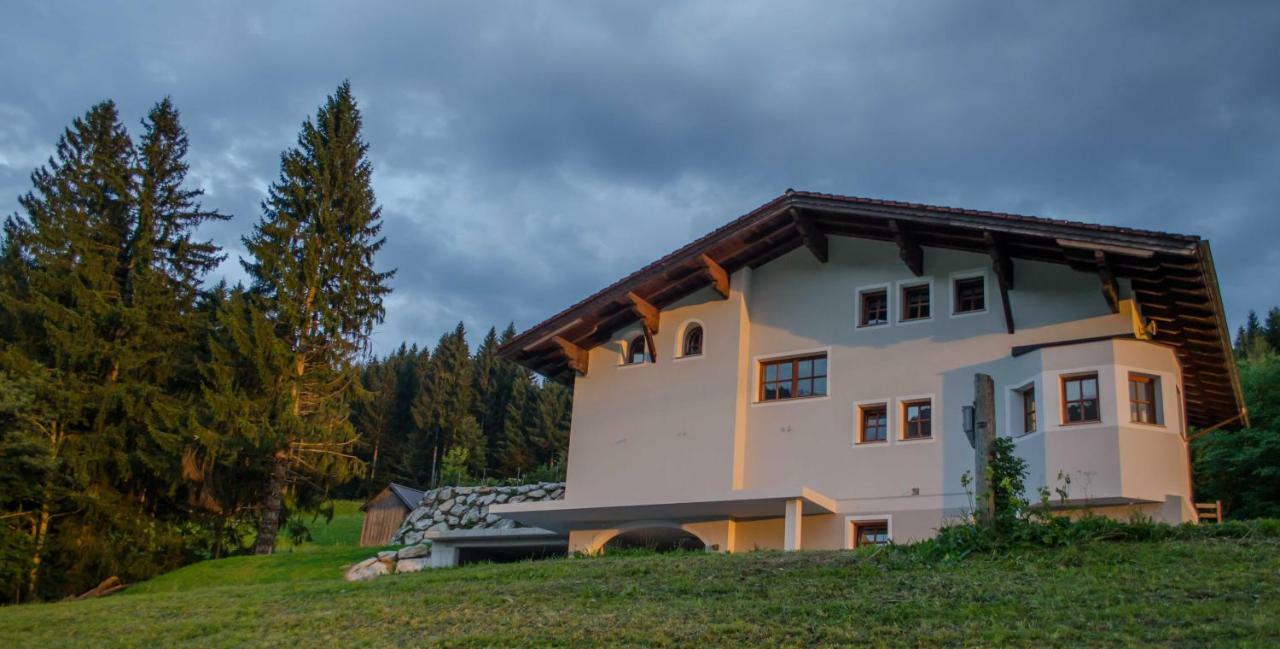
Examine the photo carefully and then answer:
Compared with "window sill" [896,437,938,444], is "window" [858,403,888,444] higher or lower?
higher

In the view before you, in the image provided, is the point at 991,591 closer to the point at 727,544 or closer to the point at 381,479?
the point at 727,544

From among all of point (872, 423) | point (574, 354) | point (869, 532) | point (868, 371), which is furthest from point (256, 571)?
point (868, 371)

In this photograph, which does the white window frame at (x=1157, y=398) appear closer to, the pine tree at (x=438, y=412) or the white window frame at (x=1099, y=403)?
the white window frame at (x=1099, y=403)

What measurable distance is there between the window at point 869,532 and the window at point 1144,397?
4.97 meters

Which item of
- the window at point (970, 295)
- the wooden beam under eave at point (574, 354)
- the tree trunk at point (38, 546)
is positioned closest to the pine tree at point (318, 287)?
the tree trunk at point (38, 546)

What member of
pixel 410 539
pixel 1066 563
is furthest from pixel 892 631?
pixel 410 539

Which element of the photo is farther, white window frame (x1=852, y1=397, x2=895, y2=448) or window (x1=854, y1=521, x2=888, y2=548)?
white window frame (x1=852, y1=397, x2=895, y2=448)

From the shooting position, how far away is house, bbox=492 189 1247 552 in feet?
66.6

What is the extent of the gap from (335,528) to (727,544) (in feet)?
111

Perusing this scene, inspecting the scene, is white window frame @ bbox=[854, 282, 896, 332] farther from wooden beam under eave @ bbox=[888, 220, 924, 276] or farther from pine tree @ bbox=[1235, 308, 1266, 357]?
pine tree @ bbox=[1235, 308, 1266, 357]

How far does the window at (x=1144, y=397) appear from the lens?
804 inches

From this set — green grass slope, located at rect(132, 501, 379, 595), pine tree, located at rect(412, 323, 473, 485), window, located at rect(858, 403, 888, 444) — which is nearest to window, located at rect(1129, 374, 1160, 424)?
window, located at rect(858, 403, 888, 444)

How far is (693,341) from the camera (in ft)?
83.7

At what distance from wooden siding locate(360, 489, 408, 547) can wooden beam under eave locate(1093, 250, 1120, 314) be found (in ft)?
90.7
